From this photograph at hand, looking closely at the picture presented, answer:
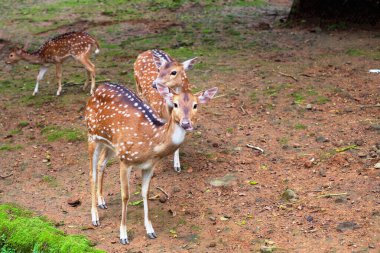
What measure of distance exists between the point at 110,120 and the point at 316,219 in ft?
7.07

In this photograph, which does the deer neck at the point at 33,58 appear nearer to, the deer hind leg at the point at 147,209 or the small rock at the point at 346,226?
the deer hind leg at the point at 147,209

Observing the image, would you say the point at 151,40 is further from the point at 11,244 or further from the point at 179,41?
the point at 11,244

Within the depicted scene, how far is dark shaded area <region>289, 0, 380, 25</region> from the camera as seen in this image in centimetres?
1177

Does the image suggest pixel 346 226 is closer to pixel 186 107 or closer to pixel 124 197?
pixel 186 107

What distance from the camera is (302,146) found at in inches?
277

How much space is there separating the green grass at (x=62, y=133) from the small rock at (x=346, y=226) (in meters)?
3.73

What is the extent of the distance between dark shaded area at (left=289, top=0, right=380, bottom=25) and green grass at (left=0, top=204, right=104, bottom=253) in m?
8.27

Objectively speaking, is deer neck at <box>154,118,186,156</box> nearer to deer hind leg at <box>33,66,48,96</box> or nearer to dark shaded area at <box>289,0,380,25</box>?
deer hind leg at <box>33,66,48,96</box>

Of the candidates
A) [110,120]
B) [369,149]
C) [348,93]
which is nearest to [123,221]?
[110,120]

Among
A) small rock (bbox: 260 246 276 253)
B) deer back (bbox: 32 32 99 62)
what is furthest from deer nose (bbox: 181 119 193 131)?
deer back (bbox: 32 32 99 62)

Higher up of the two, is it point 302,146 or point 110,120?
point 110,120

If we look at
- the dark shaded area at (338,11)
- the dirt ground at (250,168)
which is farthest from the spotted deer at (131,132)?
the dark shaded area at (338,11)

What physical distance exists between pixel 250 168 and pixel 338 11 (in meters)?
6.51

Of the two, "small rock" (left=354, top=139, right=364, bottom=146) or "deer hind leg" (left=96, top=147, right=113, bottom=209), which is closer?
"deer hind leg" (left=96, top=147, right=113, bottom=209)
